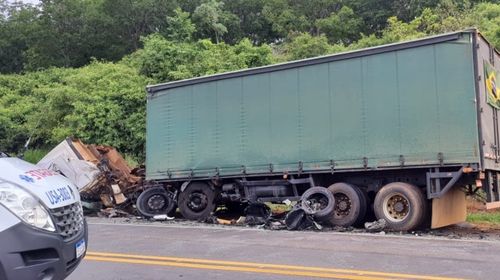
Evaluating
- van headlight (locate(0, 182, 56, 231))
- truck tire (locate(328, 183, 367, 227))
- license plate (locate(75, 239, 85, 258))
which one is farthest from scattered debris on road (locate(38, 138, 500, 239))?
van headlight (locate(0, 182, 56, 231))

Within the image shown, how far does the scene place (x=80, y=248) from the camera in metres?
4.21

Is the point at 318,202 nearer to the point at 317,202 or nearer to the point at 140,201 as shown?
the point at 317,202

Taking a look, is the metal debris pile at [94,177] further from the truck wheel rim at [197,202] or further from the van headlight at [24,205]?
the van headlight at [24,205]

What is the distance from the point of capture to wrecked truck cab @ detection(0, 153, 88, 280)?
3561 mm

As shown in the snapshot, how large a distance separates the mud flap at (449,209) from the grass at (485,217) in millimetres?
1230

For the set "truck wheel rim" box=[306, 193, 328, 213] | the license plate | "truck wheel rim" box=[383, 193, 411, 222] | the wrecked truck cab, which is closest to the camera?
the wrecked truck cab

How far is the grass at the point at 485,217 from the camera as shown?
12.9m

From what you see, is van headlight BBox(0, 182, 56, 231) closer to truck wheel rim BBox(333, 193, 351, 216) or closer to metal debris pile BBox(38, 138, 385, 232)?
truck wheel rim BBox(333, 193, 351, 216)

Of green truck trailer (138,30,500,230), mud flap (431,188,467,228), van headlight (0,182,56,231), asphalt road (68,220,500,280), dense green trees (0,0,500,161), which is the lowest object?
asphalt road (68,220,500,280)

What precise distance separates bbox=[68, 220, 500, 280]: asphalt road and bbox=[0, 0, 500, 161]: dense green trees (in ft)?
40.1

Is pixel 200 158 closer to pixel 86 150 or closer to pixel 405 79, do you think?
pixel 86 150

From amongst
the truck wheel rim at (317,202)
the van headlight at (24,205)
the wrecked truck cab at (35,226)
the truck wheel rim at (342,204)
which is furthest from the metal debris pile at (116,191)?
the van headlight at (24,205)

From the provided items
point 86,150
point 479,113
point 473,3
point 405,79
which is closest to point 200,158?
point 86,150

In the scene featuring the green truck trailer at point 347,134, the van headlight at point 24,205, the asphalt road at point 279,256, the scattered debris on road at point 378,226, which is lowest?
the asphalt road at point 279,256
